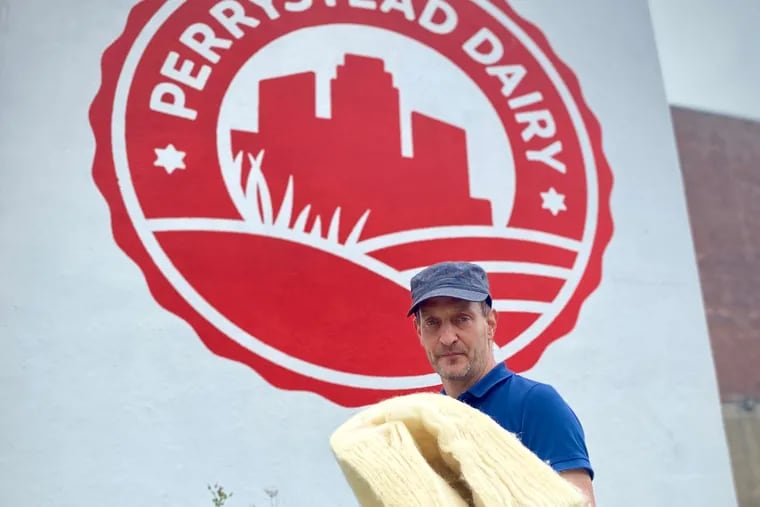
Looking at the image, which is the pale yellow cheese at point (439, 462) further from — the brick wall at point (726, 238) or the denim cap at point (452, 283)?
the brick wall at point (726, 238)

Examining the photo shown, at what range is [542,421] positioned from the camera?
1.21m

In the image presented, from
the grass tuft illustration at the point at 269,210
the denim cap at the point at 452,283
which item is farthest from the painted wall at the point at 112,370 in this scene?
the denim cap at the point at 452,283

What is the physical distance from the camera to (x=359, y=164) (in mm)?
3738

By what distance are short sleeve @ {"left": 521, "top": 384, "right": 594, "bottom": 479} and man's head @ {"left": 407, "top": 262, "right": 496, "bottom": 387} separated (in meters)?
0.17

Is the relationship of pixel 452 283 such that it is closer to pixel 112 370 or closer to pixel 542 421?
pixel 542 421

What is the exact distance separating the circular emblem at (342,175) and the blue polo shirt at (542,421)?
6.82ft

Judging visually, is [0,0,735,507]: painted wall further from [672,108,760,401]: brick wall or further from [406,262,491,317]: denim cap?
[672,108,760,401]: brick wall

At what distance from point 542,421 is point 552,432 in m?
0.03

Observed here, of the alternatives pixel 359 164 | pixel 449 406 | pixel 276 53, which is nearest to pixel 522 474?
pixel 449 406

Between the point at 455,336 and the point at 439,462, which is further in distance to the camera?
the point at 455,336

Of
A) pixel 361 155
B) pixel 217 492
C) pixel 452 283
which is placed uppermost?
pixel 361 155

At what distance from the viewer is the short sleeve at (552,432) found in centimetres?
117

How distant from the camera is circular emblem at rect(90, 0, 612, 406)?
327 cm

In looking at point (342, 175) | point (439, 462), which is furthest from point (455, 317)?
point (342, 175)
